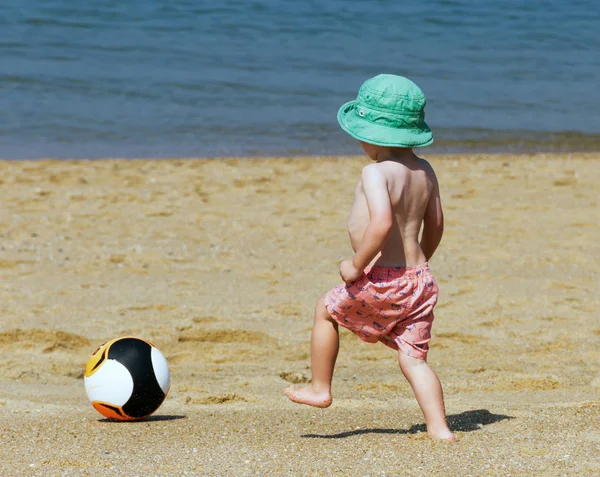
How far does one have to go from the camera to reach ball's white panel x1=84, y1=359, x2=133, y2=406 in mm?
3684

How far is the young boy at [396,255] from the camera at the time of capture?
330 centimetres

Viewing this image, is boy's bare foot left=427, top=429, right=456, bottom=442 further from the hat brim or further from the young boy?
the hat brim

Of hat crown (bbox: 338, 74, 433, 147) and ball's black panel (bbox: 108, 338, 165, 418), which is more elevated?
hat crown (bbox: 338, 74, 433, 147)

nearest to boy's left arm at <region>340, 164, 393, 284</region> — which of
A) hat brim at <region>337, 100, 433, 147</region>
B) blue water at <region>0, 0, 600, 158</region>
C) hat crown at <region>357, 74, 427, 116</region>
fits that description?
hat brim at <region>337, 100, 433, 147</region>

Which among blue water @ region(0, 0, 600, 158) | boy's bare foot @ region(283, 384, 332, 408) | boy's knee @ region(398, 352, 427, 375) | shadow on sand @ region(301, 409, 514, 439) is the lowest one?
blue water @ region(0, 0, 600, 158)

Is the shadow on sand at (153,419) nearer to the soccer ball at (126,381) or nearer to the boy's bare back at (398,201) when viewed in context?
the soccer ball at (126,381)

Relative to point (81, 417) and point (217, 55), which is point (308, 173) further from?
point (217, 55)

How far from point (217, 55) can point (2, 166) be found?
7.73 meters

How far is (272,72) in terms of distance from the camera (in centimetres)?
1593

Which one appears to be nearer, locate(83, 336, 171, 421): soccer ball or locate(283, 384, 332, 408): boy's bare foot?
locate(283, 384, 332, 408): boy's bare foot

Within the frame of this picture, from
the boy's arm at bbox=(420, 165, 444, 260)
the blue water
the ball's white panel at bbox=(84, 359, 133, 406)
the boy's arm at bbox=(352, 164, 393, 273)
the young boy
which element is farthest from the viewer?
the blue water

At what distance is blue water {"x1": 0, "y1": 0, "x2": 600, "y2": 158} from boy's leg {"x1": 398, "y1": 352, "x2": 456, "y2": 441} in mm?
8512

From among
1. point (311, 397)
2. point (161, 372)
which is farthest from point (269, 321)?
point (311, 397)

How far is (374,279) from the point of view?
3340 mm
